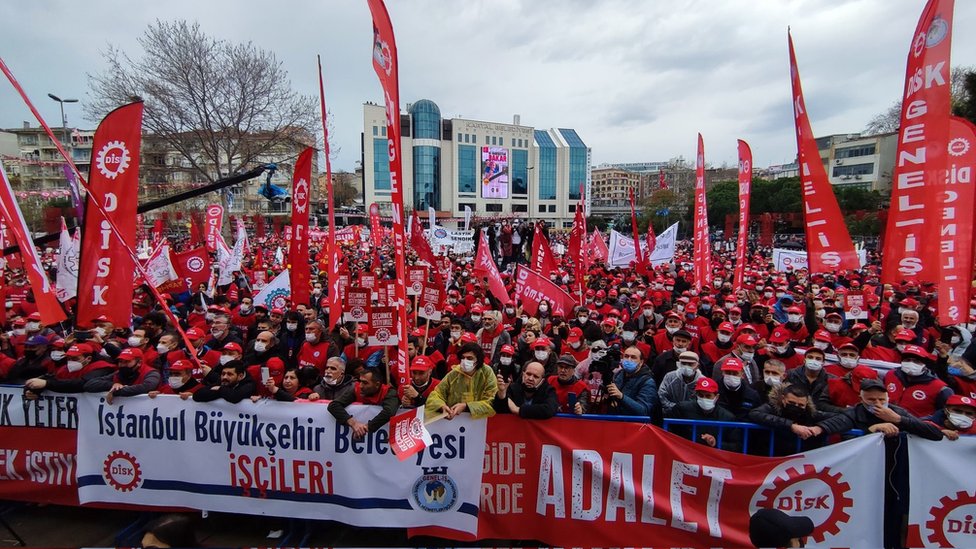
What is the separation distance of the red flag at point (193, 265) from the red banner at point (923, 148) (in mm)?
13098

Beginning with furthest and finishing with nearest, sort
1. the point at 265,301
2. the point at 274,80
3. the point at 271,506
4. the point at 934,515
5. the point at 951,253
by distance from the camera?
the point at 274,80 < the point at 265,301 < the point at 951,253 < the point at 271,506 < the point at 934,515

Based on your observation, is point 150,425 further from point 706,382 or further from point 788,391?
point 788,391

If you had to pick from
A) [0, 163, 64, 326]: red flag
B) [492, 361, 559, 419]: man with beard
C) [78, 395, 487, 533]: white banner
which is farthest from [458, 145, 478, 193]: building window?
[492, 361, 559, 419]: man with beard

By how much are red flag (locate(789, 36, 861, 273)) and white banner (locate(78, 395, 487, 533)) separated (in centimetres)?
614

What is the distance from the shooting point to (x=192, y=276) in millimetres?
11508

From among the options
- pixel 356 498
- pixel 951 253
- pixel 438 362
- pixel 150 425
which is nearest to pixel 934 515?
pixel 951 253

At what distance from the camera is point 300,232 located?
26.9ft

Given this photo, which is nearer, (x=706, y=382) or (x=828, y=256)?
(x=706, y=382)

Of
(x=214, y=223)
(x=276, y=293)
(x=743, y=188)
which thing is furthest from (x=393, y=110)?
(x=214, y=223)

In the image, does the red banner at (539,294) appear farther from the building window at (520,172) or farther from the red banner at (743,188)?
the building window at (520,172)

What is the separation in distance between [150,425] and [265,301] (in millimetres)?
5658

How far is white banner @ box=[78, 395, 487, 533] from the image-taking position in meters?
4.00

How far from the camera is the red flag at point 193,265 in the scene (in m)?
11.5

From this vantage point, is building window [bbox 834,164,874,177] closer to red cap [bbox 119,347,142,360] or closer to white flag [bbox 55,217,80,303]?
red cap [bbox 119,347,142,360]
